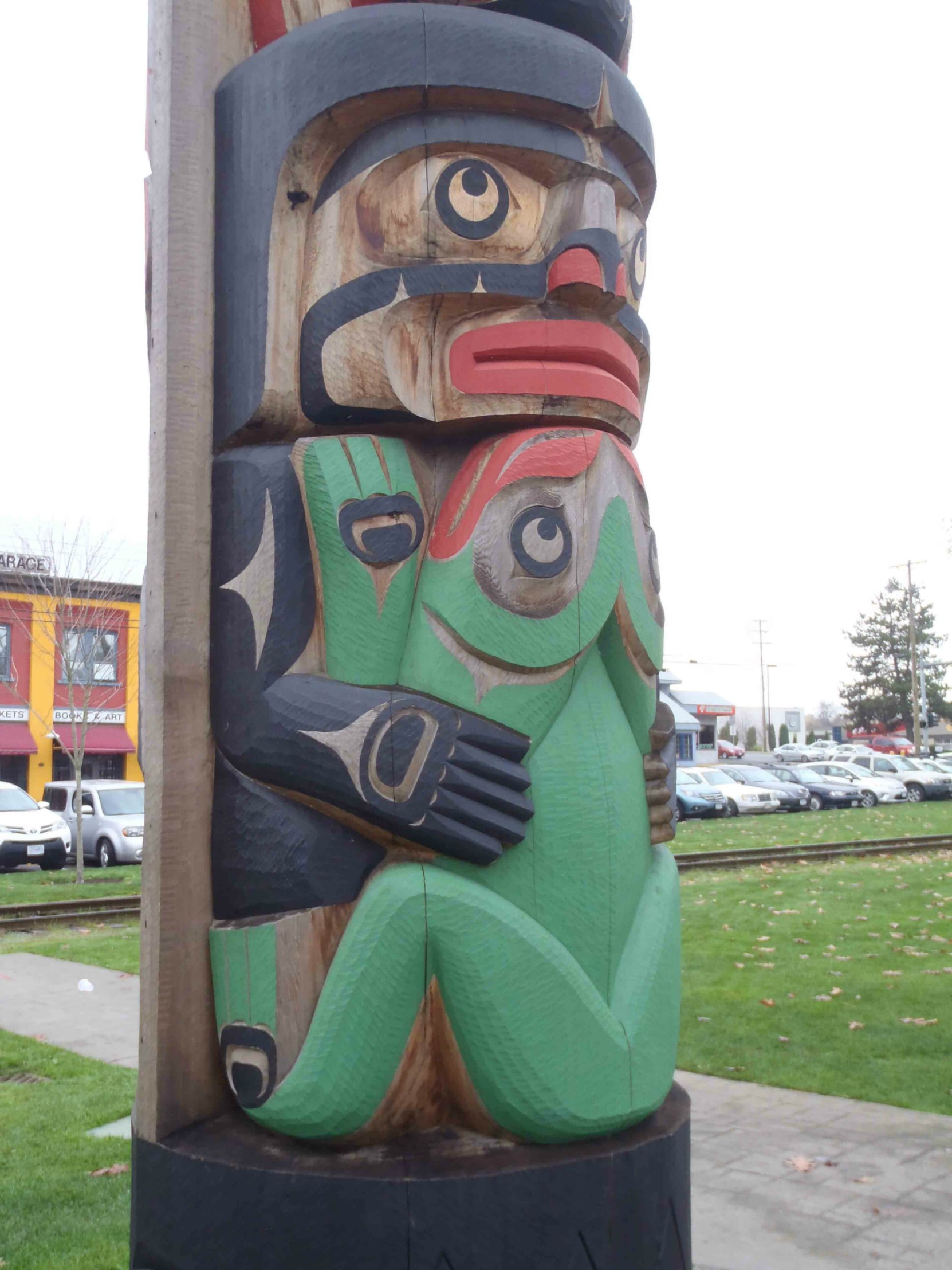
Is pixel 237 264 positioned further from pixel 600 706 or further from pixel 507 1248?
pixel 507 1248

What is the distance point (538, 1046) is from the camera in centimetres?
242

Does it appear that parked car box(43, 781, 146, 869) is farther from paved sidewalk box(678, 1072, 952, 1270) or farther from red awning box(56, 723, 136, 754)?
paved sidewalk box(678, 1072, 952, 1270)

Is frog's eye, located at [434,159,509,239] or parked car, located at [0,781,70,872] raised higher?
frog's eye, located at [434,159,509,239]

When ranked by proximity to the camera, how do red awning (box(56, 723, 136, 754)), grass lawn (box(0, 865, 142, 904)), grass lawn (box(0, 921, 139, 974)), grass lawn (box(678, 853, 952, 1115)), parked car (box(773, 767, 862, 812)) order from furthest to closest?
red awning (box(56, 723, 136, 754))
parked car (box(773, 767, 862, 812))
grass lawn (box(0, 865, 142, 904))
grass lawn (box(0, 921, 139, 974))
grass lawn (box(678, 853, 952, 1115))

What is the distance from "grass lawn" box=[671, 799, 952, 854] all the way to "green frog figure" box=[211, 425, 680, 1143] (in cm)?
1330

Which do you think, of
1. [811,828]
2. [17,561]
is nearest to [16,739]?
[17,561]

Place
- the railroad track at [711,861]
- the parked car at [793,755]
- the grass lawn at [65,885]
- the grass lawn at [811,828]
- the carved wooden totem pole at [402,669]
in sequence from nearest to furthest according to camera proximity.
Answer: the carved wooden totem pole at [402,669]
the railroad track at [711,861]
the grass lawn at [65,885]
the grass lawn at [811,828]
the parked car at [793,755]

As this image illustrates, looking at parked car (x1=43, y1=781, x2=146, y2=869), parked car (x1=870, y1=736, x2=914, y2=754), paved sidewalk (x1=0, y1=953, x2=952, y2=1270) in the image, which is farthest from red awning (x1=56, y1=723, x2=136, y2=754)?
parked car (x1=870, y1=736, x2=914, y2=754)

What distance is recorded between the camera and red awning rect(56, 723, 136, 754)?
2664cm

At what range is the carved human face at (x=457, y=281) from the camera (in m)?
2.71

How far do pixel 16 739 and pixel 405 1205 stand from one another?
26.1 metres

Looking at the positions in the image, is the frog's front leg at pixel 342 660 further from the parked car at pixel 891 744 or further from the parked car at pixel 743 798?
the parked car at pixel 891 744

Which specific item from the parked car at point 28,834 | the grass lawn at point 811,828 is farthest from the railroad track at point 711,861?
the parked car at point 28,834

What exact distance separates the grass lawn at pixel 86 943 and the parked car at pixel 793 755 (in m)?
37.0
